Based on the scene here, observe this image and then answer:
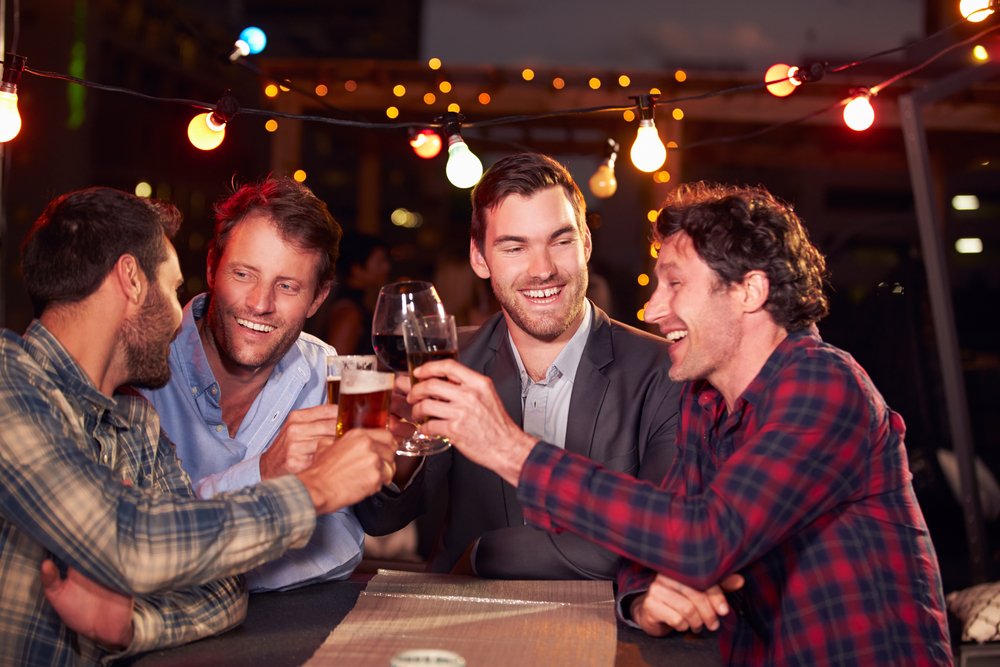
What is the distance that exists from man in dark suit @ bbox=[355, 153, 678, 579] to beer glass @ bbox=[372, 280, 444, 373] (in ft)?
1.98

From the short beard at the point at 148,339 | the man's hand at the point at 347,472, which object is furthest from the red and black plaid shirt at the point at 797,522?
the short beard at the point at 148,339

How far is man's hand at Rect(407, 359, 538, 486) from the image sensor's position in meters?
1.60

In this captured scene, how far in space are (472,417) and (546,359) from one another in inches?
39.4

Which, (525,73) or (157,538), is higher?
(525,73)

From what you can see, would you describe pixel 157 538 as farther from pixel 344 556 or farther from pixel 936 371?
pixel 936 371

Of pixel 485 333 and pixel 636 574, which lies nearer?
pixel 636 574

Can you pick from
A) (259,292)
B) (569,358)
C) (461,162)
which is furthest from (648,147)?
(259,292)

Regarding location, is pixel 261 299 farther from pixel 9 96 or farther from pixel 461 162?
pixel 9 96

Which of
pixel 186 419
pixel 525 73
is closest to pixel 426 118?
pixel 525 73

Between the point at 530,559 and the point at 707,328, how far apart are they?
58 cm

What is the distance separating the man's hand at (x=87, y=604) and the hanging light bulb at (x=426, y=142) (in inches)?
71.6

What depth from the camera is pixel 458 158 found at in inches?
93.8

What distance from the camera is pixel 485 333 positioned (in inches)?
105

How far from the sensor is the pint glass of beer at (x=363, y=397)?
5.32ft
